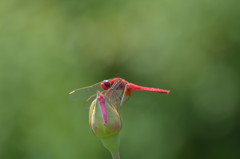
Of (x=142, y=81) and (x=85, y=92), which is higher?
(x=85, y=92)

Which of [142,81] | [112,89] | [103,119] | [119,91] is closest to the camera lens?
[103,119]

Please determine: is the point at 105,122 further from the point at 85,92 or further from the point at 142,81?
the point at 142,81

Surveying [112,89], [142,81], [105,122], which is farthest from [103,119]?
[142,81]

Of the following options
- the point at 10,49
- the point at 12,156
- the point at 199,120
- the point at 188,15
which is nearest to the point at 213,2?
the point at 188,15

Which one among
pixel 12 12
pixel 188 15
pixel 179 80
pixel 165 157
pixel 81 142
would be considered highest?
pixel 12 12

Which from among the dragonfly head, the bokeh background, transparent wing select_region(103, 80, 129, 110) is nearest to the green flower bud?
transparent wing select_region(103, 80, 129, 110)

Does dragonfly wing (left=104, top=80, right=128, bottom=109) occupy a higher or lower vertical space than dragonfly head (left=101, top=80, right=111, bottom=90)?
lower

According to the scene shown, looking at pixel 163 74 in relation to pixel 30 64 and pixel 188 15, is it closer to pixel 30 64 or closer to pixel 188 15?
pixel 188 15

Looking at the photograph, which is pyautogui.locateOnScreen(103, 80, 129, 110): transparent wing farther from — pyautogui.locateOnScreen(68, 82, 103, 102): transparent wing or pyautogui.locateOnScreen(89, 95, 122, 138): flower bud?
pyautogui.locateOnScreen(89, 95, 122, 138): flower bud
